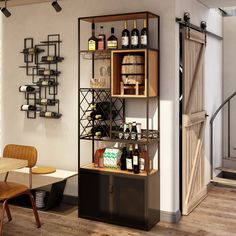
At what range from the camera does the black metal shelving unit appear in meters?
4.15

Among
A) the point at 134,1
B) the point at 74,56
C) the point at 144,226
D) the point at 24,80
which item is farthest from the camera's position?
the point at 24,80

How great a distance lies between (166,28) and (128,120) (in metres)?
1.09

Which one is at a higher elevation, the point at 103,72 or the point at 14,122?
the point at 103,72

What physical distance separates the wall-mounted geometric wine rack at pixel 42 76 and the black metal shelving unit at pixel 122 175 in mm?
506

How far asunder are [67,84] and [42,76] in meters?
0.39

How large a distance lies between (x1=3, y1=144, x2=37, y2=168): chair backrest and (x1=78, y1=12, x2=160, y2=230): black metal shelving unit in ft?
1.89

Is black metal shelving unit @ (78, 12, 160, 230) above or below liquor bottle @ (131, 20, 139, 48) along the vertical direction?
below

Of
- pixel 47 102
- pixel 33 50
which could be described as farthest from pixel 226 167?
pixel 33 50

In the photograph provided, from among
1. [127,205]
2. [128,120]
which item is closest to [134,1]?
[128,120]

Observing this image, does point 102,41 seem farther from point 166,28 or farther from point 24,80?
point 24,80

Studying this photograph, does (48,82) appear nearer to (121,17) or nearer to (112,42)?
(112,42)

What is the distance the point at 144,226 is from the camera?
416 cm

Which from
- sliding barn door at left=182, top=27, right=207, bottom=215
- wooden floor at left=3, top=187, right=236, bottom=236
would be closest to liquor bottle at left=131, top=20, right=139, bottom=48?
sliding barn door at left=182, top=27, right=207, bottom=215

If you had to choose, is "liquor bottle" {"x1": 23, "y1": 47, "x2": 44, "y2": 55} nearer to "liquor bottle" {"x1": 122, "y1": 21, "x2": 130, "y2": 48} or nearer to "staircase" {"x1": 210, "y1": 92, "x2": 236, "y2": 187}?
"liquor bottle" {"x1": 122, "y1": 21, "x2": 130, "y2": 48}
